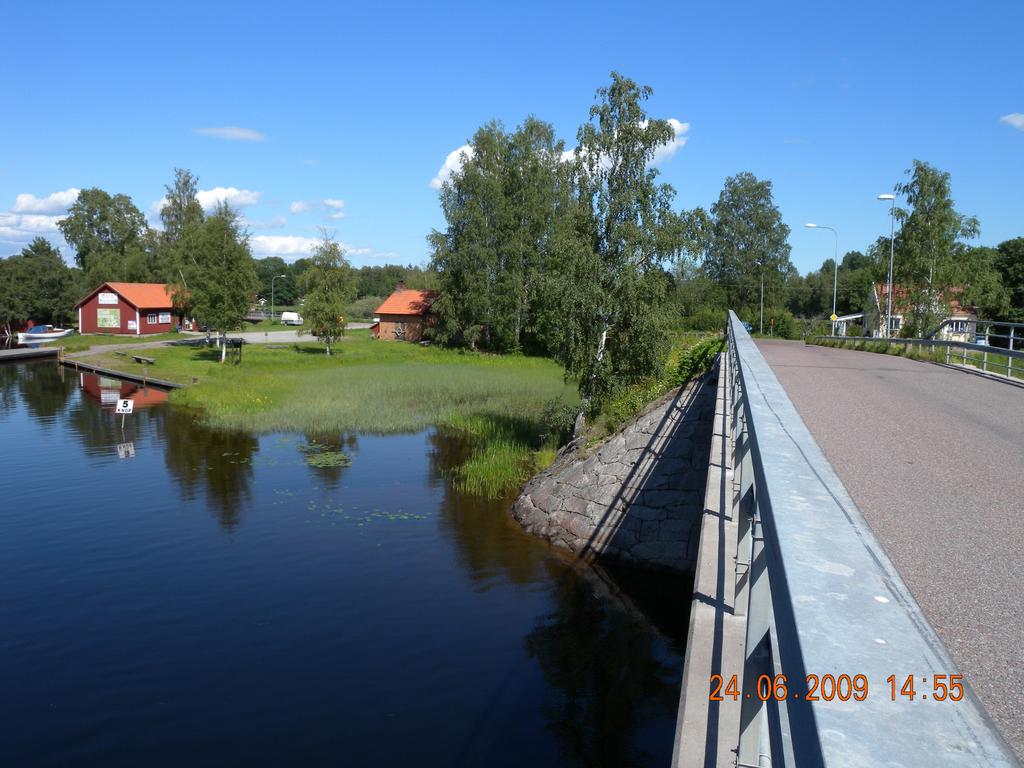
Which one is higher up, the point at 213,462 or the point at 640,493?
the point at 640,493

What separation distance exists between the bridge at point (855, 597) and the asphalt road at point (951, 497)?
0.7 inches

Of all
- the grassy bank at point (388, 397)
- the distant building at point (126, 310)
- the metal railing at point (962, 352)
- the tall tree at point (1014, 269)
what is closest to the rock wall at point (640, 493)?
the grassy bank at point (388, 397)

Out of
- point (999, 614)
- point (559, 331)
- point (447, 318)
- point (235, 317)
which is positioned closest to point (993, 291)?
point (559, 331)

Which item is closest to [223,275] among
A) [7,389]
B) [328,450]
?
[7,389]

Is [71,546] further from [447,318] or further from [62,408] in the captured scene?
[447,318]

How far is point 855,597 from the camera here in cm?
200

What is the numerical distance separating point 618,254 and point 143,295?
207ft

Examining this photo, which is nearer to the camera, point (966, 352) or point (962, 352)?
point (966, 352)

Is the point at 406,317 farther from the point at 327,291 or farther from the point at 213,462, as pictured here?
the point at 213,462

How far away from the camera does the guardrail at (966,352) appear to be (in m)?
16.5

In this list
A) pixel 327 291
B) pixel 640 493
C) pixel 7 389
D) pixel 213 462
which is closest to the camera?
pixel 640 493

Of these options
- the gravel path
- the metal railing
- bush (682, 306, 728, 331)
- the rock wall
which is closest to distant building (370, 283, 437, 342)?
the gravel path

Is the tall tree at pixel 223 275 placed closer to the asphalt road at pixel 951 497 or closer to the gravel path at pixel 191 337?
the gravel path at pixel 191 337

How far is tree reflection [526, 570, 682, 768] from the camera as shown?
10047 mm
